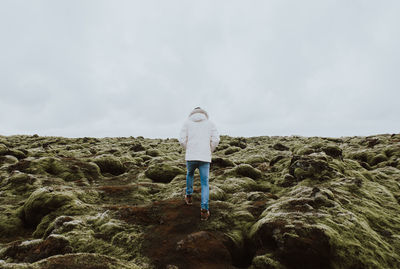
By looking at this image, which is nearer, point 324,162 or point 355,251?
point 355,251

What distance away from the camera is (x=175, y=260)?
18.3 feet

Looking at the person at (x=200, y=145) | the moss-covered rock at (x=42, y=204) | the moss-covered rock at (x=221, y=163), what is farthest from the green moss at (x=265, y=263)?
the moss-covered rock at (x=221, y=163)

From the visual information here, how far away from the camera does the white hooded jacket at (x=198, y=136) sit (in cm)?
783

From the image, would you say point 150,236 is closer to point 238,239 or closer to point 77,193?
point 238,239

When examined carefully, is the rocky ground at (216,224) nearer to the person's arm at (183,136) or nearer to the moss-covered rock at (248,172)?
the moss-covered rock at (248,172)

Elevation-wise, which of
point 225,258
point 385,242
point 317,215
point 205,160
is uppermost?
point 205,160

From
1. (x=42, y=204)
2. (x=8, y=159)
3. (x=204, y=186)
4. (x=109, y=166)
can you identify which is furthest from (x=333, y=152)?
(x=8, y=159)

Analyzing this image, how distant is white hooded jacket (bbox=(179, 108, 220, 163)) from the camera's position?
25.7ft

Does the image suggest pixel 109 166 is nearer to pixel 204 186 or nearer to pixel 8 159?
pixel 8 159

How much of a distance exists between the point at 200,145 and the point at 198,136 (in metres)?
0.36

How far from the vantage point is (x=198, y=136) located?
26.3 feet

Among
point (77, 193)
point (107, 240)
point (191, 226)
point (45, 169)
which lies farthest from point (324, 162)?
point (45, 169)

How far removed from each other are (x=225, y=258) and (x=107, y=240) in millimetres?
3468

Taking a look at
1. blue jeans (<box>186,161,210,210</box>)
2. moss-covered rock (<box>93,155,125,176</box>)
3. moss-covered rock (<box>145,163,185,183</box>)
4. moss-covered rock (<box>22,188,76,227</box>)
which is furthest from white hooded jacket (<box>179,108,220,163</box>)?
moss-covered rock (<box>93,155,125,176</box>)
